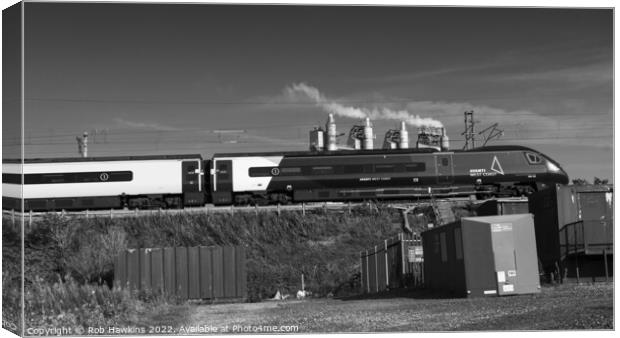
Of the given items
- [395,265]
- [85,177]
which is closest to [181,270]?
[395,265]

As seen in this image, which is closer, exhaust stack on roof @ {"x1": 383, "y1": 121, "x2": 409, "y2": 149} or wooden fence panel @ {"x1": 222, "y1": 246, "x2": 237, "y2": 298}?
wooden fence panel @ {"x1": 222, "y1": 246, "x2": 237, "y2": 298}

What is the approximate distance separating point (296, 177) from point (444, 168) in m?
7.09

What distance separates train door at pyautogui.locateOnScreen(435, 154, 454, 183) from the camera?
3472 centimetres

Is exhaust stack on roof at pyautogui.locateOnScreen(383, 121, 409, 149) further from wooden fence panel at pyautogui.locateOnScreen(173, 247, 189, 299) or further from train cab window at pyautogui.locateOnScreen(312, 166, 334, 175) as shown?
wooden fence panel at pyautogui.locateOnScreen(173, 247, 189, 299)

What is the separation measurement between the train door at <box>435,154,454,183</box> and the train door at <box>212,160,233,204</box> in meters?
9.80

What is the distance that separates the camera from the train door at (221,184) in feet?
112

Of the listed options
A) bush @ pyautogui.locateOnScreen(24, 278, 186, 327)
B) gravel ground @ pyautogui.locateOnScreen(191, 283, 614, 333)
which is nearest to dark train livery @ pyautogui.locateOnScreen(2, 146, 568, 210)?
gravel ground @ pyautogui.locateOnScreen(191, 283, 614, 333)

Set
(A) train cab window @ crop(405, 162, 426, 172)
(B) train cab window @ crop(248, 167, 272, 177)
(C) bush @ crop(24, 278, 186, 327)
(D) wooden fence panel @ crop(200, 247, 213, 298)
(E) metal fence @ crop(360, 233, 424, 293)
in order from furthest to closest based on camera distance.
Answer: (A) train cab window @ crop(405, 162, 426, 172) < (B) train cab window @ crop(248, 167, 272, 177) < (E) metal fence @ crop(360, 233, 424, 293) < (D) wooden fence panel @ crop(200, 247, 213, 298) < (C) bush @ crop(24, 278, 186, 327)

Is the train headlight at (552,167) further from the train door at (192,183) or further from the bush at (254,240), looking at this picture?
the train door at (192,183)

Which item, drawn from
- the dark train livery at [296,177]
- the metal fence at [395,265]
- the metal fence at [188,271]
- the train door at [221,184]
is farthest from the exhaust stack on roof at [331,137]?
the metal fence at [188,271]

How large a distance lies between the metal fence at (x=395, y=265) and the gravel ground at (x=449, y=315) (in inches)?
254

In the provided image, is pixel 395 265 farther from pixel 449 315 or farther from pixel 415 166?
pixel 415 166

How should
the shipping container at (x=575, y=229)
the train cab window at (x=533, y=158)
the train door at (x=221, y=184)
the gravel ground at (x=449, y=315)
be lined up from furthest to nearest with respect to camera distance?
the train cab window at (x=533, y=158) → the train door at (x=221, y=184) → the shipping container at (x=575, y=229) → the gravel ground at (x=449, y=315)

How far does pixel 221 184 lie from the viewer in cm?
3422
